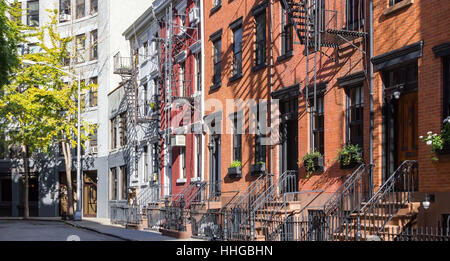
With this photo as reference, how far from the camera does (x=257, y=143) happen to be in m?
22.1

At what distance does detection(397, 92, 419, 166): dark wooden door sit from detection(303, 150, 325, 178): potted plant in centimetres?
320

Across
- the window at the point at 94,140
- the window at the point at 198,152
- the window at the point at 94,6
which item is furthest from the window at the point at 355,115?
the window at the point at 94,6

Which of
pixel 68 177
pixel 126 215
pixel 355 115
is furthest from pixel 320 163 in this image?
pixel 68 177

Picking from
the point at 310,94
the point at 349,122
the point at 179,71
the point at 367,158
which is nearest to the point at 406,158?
the point at 367,158

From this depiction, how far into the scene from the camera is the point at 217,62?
2595 cm

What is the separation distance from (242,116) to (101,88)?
23.0m

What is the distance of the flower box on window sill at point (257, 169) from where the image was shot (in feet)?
69.4

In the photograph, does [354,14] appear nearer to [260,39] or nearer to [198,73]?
[260,39]

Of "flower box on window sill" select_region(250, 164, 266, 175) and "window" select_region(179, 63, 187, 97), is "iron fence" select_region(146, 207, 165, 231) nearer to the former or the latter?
"window" select_region(179, 63, 187, 97)

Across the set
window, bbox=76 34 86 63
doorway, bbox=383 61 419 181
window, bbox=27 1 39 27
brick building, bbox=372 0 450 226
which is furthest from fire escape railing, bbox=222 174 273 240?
window, bbox=27 1 39 27

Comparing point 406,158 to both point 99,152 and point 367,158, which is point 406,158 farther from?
point 99,152

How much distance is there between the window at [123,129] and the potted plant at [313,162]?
2268 centimetres

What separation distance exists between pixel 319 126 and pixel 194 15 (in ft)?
37.5
